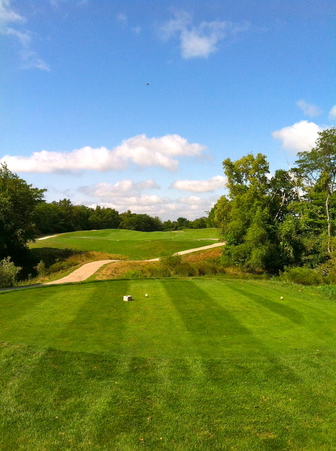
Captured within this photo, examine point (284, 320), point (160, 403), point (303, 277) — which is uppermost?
point (160, 403)

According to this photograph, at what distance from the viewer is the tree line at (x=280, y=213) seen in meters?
30.6

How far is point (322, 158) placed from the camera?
33.2 metres

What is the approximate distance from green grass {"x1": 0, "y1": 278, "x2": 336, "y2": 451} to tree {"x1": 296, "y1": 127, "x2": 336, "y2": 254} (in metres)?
27.1

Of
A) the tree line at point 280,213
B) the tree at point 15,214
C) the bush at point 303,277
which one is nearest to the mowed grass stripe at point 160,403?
the bush at point 303,277

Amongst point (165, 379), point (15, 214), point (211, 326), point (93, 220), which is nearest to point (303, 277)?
point (211, 326)

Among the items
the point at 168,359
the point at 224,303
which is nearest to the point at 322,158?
the point at 224,303

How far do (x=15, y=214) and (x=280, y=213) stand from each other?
32.4 metres

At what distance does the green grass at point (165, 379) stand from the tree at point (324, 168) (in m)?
27.1

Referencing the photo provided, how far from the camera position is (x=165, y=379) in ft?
18.2

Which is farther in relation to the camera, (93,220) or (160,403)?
(93,220)

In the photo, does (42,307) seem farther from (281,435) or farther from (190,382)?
(281,435)

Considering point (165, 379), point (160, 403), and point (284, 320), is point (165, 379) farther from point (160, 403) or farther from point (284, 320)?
point (284, 320)

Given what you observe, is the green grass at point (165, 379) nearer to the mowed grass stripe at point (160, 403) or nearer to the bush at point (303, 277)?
the mowed grass stripe at point (160, 403)

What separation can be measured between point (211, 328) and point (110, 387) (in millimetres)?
3641
